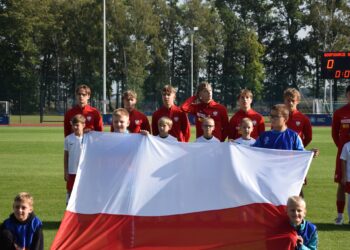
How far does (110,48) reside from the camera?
78188mm

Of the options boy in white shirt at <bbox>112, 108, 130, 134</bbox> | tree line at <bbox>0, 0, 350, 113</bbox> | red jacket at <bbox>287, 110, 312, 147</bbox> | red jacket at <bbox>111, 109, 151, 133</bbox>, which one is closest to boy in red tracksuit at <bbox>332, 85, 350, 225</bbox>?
red jacket at <bbox>287, 110, 312, 147</bbox>

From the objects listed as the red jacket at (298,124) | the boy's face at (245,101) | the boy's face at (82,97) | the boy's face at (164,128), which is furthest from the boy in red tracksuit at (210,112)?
the boy's face at (82,97)

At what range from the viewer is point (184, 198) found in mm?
7148

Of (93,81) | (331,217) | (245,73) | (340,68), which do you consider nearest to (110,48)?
(93,81)

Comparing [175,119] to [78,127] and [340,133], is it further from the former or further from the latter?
[340,133]

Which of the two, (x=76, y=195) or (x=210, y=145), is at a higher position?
(x=210, y=145)

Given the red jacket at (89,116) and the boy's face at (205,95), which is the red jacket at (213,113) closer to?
the boy's face at (205,95)

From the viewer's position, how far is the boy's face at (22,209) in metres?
6.27

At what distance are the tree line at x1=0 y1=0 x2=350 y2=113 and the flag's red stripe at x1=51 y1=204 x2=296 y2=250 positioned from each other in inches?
2585

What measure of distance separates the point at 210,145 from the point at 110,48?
236 ft

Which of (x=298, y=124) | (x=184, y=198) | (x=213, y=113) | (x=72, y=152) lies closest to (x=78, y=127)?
(x=72, y=152)

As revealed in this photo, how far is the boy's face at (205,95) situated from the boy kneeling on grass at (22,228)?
390 cm

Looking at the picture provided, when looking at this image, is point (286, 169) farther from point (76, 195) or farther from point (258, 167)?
point (76, 195)

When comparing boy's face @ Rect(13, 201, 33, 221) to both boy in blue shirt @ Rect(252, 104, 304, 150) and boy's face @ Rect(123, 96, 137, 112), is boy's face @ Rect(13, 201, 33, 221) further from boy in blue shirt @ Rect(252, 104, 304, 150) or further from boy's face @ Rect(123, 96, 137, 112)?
boy's face @ Rect(123, 96, 137, 112)
